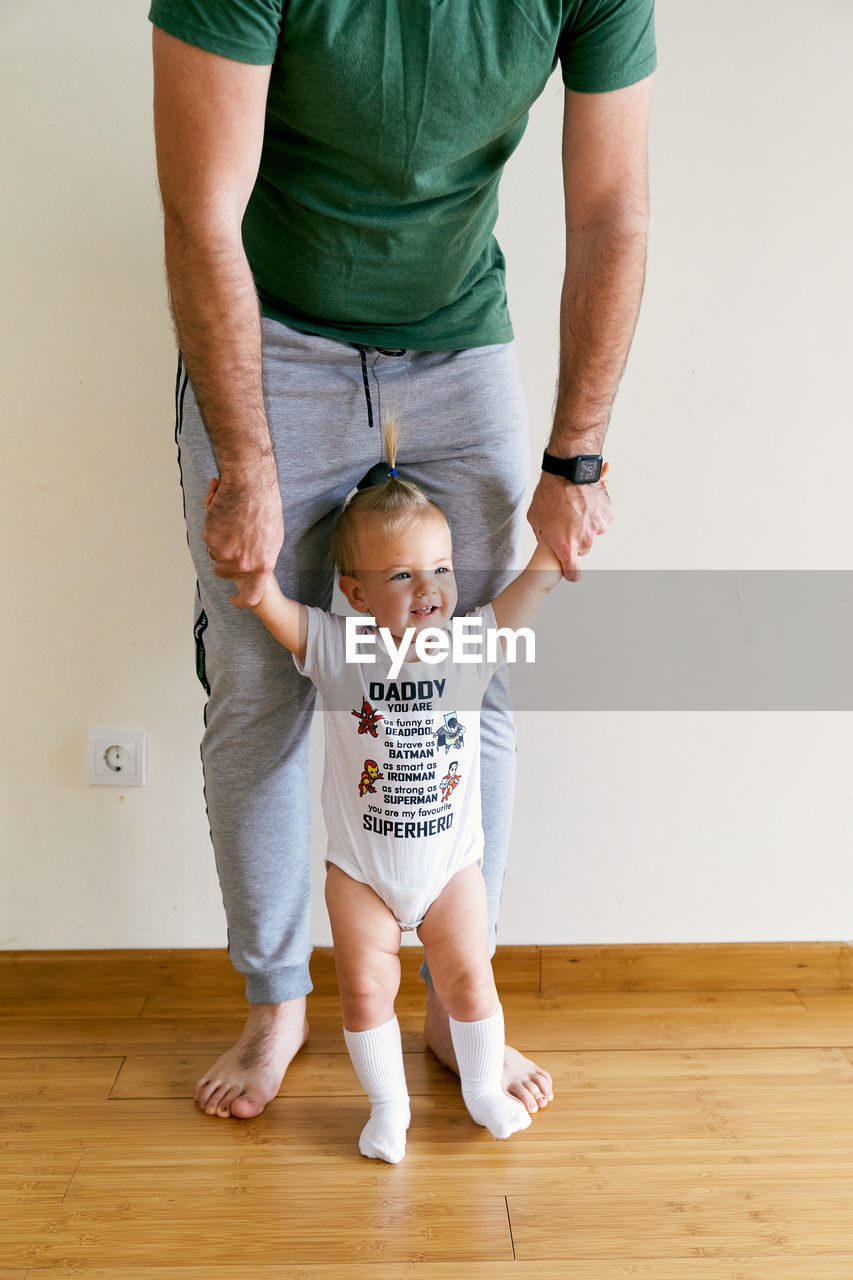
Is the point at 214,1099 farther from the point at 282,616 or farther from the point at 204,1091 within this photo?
the point at 282,616

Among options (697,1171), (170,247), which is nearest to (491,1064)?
(697,1171)

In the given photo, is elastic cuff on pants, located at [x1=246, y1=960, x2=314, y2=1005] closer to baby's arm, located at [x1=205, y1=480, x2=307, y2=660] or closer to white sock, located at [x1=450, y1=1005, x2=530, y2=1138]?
white sock, located at [x1=450, y1=1005, x2=530, y2=1138]

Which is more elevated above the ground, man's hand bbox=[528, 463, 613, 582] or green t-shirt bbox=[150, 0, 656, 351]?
green t-shirt bbox=[150, 0, 656, 351]

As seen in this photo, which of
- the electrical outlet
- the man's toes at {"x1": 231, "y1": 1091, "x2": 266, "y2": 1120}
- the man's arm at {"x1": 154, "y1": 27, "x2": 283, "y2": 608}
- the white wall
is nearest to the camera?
the man's arm at {"x1": 154, "y1": 27, "x2": 283, "y2": 608}

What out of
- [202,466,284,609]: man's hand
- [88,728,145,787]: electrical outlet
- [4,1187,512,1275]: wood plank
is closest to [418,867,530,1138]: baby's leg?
[4,1187,512,1275]: wood plank

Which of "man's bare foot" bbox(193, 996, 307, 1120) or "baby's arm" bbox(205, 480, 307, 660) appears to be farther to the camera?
"man's bare foot" bbox(193, 996, 307, 1120)

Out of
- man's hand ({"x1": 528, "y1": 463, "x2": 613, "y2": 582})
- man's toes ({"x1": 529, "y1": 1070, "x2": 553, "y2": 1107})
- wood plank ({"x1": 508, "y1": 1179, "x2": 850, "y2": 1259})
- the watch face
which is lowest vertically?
man's toes ({"x1": 529, "y1": 1070, "x2": 553, "y2": 1107})

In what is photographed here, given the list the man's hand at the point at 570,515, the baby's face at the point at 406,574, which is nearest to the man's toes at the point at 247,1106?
the baby's face at the point at 406,574

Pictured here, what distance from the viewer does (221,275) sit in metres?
1.00

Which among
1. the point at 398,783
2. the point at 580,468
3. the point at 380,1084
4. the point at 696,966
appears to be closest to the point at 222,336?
the point at 580,468

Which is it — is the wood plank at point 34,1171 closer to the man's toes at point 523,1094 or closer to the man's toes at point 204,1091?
the man's toes at point 204,1091

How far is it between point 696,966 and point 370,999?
2.12 ft

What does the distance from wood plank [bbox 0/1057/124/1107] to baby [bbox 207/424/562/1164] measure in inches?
15.7

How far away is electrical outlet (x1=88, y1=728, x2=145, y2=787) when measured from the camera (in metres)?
1.57
